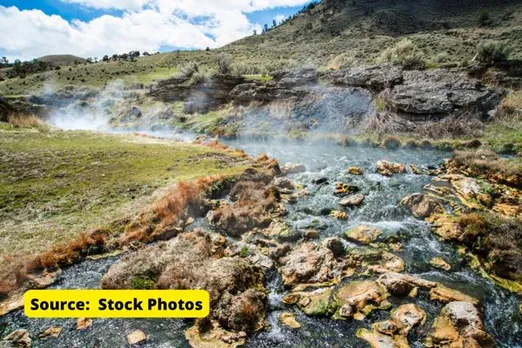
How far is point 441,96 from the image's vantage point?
3269 cm

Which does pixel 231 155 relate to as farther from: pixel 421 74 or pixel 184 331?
pixel 421 74

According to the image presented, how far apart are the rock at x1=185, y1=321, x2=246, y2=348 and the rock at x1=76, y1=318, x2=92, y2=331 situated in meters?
2.93

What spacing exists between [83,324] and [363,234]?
10727mm

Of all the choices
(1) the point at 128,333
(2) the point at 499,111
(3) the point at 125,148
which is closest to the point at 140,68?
(3) the point at 125,148

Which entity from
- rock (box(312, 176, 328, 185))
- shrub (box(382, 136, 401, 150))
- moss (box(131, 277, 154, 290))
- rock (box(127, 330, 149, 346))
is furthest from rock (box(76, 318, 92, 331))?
shrub (box(382, 136, 401, 150))

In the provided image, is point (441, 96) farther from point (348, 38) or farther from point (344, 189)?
point (348, 38)

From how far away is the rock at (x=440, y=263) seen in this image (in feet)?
37.8

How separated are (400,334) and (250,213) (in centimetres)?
872

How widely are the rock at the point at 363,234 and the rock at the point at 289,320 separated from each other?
16.9 feet

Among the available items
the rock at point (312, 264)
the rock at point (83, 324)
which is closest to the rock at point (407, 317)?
the rock at point (312, 264)

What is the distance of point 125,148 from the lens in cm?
2789

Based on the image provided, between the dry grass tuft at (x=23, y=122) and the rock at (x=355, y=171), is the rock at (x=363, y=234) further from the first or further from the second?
the dry grass tuft at (x=23, y=122)

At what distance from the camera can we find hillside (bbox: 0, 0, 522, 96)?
62781 millimetres

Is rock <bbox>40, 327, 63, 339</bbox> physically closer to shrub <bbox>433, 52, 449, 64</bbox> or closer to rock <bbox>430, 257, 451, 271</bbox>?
rock <bbox>430, 257, 451, 271</bbox>
